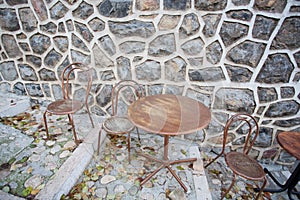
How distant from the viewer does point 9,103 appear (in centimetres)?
263

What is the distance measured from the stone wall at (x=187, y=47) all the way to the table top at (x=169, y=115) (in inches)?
14.8

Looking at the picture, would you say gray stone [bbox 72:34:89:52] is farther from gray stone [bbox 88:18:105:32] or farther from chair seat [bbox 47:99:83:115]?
chair seat [bbox 47:99:83:115]

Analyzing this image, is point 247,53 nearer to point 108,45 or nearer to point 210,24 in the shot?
point 210,24

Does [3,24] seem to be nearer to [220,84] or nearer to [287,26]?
[220,84]

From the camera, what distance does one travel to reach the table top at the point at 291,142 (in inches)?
60.5

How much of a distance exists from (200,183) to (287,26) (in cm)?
166

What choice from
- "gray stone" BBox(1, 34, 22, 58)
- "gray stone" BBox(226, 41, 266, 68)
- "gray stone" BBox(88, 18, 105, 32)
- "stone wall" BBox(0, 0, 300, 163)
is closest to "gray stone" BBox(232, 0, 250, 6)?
"stone wall" BBox(0, 0, 300, 163)

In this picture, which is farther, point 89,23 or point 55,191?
point 89,23

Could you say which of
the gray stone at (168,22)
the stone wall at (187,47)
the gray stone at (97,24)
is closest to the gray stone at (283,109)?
the stone wall at (187,47)

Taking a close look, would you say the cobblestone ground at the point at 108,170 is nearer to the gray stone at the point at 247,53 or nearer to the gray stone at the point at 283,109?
the gray stone at the point at 283,109

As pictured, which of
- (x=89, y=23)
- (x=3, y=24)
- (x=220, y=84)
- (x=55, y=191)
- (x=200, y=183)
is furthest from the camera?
(x=3, y=24)

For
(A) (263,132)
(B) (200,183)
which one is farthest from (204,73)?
(B) (200,183)

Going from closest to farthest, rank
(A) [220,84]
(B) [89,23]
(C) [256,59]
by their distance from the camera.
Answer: (C) [256,59] → (A) [220,84] → (B) [89,23]

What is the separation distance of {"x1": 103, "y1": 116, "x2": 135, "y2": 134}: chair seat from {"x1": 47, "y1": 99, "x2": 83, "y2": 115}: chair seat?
38cm
